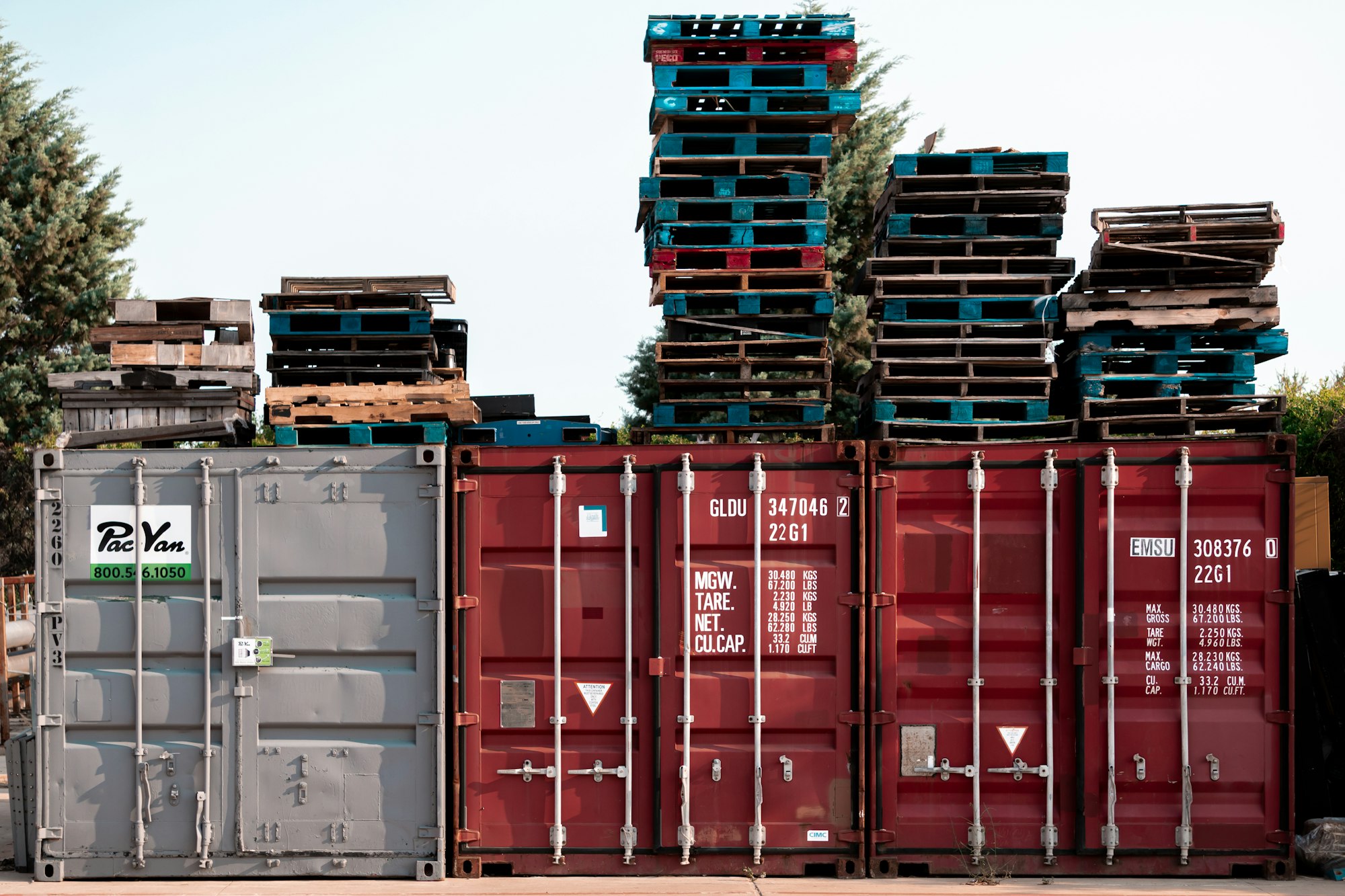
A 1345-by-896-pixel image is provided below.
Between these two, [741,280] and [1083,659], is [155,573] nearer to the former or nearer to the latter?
[741,280]

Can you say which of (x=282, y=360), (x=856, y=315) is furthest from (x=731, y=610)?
(x=856, y=315)

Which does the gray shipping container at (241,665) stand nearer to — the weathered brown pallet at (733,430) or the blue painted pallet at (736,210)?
the weathered brown pallet at (733,430)

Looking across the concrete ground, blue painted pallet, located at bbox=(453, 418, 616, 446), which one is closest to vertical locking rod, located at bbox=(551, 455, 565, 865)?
the concrete ground

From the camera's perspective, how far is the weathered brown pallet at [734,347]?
32.1ft

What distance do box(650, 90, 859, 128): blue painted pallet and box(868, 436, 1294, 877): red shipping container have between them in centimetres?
377

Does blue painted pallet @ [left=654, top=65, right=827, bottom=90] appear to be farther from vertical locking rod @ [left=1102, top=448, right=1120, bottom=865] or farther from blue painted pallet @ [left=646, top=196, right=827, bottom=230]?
vertical locking rod @ [left=1102, top=448, right=1120, bottom=865]

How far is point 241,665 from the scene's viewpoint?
770 centimetres

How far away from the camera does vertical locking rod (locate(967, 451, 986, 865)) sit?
7.72m

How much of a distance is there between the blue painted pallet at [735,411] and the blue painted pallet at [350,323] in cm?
215

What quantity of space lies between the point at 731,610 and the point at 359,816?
2788mm

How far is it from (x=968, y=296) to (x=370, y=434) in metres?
4.89

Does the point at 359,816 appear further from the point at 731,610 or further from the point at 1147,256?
the point at 1147,256

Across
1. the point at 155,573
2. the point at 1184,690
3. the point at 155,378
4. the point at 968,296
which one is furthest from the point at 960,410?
the point at 155,378

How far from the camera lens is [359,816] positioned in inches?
304
